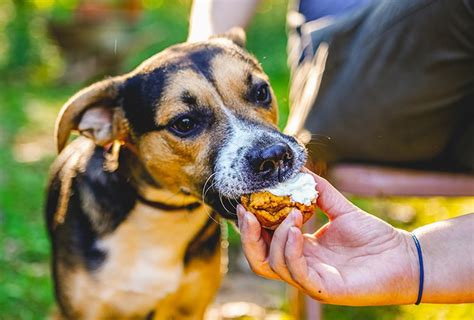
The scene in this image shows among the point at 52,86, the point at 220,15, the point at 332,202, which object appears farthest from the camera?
the point at 52,86

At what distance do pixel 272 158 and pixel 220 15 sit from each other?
163 cm

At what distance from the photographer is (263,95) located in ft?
9.71

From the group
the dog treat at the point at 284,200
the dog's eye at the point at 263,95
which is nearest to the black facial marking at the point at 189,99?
the dog's eye at the point at 263,95

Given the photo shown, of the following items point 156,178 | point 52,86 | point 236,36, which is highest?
point 236,36

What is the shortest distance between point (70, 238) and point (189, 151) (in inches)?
27.3

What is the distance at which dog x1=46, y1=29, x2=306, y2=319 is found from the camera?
9.11 ft

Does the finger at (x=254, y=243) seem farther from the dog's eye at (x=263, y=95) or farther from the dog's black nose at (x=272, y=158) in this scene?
the dog's eye at (x=263, y=95)

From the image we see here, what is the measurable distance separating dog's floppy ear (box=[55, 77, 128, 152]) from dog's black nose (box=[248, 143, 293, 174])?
0.79m

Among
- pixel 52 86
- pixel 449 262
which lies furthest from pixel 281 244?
pixel 52 86

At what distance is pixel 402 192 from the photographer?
321 centimetres

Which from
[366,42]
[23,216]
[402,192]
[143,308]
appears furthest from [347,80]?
[23,216]

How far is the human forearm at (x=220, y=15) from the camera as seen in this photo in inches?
149

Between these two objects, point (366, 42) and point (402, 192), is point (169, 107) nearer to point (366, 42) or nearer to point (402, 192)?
point (366, 42)

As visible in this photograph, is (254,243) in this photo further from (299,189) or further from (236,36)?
(236,36)
